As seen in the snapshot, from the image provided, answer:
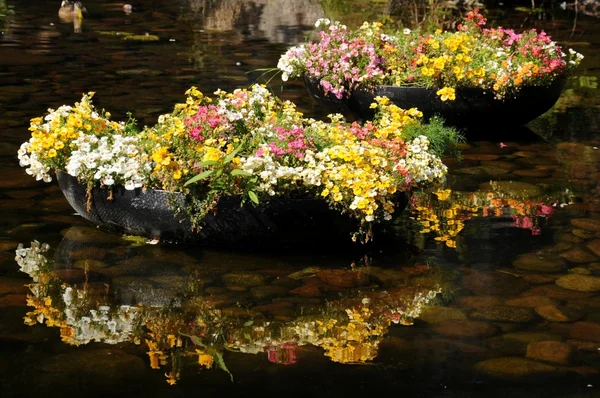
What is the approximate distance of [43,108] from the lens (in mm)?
9195

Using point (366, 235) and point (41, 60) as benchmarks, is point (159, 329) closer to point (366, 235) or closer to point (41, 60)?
point (366, 235)

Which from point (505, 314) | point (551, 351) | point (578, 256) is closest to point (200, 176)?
point (505, 314)

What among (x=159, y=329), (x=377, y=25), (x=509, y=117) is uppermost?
(x=377, y=25)

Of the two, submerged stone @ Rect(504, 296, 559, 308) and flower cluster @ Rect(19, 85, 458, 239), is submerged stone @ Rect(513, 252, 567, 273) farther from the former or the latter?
flower cluster @ Rect(19, 85, 458, 239)

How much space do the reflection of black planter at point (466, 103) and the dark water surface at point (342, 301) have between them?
238 mm

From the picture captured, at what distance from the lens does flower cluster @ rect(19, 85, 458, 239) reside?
18.2 feet

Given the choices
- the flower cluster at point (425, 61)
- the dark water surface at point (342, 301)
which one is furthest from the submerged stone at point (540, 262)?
the flower cluster at point (425, 61)

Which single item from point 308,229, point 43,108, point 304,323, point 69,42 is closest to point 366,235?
point 308,229

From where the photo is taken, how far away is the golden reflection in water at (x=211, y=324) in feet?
14.9

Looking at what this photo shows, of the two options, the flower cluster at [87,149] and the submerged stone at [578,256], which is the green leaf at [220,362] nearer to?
the flower cluster at [87,149]

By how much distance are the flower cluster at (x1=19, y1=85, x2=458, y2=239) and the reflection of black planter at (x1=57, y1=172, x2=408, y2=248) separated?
0.06m

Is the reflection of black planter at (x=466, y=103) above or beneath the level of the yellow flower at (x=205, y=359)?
above

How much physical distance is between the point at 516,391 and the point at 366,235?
1727 millimetres

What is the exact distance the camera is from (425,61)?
809 centimetres
